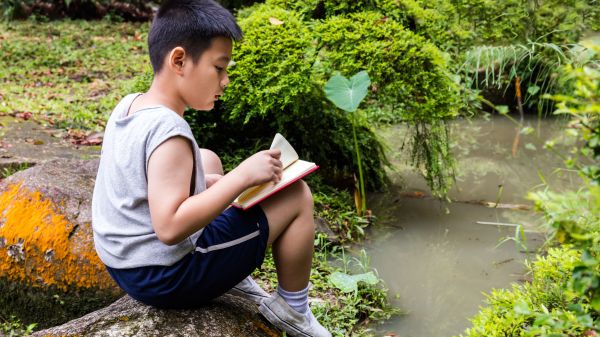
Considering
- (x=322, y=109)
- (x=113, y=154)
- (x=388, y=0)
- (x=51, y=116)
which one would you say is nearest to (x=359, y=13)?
(x=388, y=0)

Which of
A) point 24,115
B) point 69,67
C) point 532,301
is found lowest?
point 69,67

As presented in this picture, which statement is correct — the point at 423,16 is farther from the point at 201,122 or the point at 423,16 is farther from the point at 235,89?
the point at 201,122

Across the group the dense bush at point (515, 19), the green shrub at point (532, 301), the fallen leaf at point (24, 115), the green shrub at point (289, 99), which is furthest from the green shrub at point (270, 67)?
the fallen leaf at point (24, 115)

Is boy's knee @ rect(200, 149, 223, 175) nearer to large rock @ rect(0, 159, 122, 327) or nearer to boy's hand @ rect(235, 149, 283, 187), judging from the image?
boy's hand @ rect(235, 149, 283, 187)

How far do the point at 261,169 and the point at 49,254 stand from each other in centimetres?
121

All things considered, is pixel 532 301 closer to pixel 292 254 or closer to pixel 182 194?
pixel 292 254

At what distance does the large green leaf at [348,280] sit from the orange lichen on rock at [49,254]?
3.20 feet

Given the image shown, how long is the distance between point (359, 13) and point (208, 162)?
6.17ft

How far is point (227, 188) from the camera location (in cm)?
179

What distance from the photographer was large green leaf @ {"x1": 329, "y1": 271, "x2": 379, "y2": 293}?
280 centimetres

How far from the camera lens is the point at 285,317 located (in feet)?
6.97

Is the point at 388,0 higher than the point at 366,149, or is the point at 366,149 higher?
the point at 388,0

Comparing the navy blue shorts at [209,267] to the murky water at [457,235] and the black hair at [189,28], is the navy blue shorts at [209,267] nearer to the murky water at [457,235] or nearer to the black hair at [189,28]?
the black hair at [189,28]

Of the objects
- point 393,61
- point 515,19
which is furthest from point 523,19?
point 393,61
